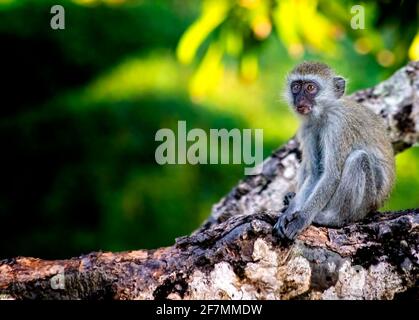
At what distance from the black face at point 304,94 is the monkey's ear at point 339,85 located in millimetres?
140

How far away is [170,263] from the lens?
400cm

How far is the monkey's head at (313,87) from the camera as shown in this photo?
566 cm

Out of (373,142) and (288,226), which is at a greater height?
(373,142)

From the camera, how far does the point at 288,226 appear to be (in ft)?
13.4

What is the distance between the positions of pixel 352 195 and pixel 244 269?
1.44 meters

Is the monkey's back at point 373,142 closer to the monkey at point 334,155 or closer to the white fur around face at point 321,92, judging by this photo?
the monkey at point 334,155

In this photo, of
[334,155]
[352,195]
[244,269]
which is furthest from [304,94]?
[244,269]

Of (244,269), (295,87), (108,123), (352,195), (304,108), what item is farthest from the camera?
(108,123)

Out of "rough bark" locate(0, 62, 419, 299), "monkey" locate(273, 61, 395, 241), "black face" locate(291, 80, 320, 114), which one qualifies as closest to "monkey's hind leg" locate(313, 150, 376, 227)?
"monkey" locate(273, 61, 395, 241)

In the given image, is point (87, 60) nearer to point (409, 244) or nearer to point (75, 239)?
point (75, 239)

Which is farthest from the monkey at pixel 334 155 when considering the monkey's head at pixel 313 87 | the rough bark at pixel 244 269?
the rough bark at pixel 244 269

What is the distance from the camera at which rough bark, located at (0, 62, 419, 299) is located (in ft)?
12.8

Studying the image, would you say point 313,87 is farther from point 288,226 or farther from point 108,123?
point 108,123

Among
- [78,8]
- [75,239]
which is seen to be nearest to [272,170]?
[75,239]
